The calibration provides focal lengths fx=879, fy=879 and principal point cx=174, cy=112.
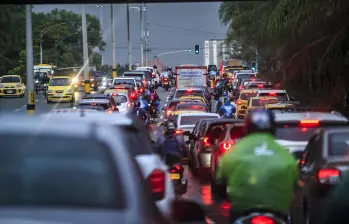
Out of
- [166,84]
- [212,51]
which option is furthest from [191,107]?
[212,51]

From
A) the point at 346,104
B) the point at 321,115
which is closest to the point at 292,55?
the point at 346,104

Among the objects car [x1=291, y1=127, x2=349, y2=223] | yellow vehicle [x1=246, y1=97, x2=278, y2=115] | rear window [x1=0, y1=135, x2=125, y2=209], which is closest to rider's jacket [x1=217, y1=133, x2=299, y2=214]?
rear window [x1=0, y1=135, x2=125, y2=209]

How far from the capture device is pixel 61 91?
58.0 metres

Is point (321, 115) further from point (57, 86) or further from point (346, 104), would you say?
point (57, 86)

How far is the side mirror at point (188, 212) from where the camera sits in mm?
5824

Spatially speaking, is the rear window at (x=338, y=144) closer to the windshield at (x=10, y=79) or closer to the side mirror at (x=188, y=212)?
the side mirror at (x=188, y=212)

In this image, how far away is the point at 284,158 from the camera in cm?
711

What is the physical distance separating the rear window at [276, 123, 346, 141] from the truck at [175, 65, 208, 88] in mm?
51393

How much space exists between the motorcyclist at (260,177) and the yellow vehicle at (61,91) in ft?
167

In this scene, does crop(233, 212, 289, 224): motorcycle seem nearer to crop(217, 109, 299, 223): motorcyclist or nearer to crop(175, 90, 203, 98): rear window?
crop(217, 109, 299, 223): motorcyclist

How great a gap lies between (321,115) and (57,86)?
4581 centimetres

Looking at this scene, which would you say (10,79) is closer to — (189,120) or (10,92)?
(10,92)

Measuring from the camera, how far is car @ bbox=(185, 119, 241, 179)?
2044 cm

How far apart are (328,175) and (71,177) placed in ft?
19.1
